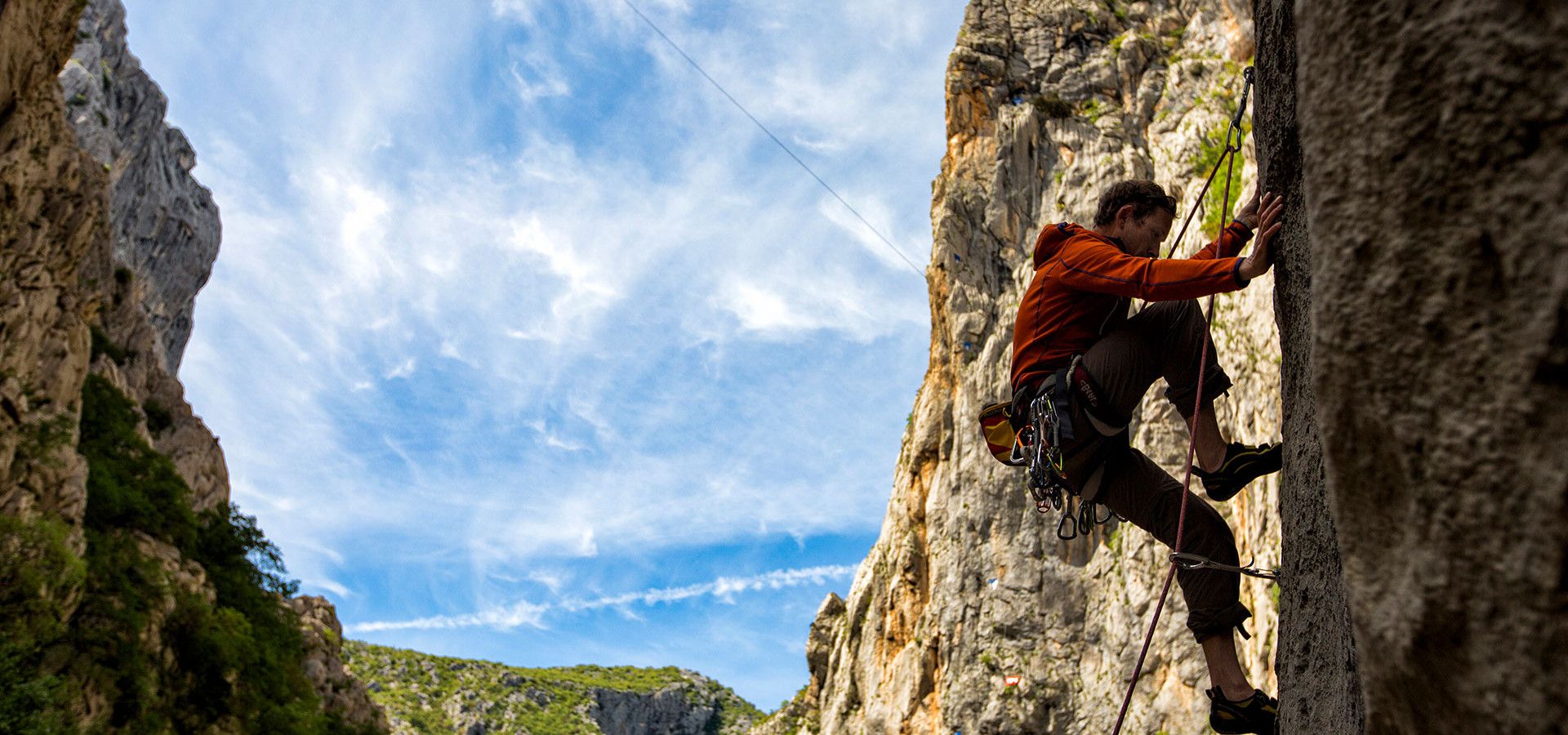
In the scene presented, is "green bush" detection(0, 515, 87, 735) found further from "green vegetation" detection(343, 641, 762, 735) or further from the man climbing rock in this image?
"green vegetation" detection(343, 641, 762, 735)

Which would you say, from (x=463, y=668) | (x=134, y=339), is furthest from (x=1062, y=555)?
(x=463, y=668)

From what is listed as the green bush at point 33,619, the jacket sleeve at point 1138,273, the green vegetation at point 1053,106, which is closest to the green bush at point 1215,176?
the green vegetation at point 1053,106

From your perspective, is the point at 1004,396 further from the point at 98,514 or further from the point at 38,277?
the point at 98,514

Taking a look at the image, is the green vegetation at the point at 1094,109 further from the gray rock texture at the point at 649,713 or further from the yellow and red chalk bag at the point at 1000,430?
the gray rock texture at the point at 649,713

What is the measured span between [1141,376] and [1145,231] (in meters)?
0.81

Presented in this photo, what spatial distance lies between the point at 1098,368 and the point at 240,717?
27.0 m

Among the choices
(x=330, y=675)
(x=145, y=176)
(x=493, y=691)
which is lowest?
(x=330, y=675)

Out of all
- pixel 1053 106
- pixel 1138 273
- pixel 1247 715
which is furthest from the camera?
pixel 1053 106

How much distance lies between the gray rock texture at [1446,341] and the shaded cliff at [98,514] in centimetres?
1844

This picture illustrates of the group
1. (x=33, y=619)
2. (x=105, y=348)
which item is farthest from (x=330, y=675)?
(x=33, y=619)

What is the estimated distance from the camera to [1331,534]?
2.96 m

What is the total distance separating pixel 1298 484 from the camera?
10.7ft

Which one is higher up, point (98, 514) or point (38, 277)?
point (38, 277)

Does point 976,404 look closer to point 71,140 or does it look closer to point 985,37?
point 985,37
